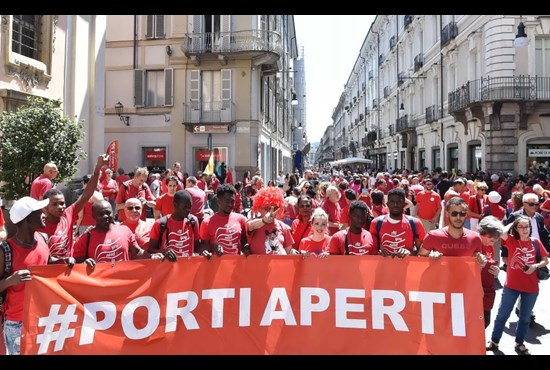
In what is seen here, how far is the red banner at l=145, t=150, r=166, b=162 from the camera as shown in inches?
984

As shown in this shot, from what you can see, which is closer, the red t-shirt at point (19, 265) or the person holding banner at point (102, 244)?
the red t-shirt at point (19, 265)

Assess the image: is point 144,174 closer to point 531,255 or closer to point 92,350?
point 92,350

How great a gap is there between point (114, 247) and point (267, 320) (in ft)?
5.39

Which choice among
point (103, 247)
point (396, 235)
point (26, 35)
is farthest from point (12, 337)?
point (26, 35)

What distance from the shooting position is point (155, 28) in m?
24.6

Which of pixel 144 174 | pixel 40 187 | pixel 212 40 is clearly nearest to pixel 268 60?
pixel 212 40

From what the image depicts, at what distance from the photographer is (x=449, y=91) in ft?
90.7

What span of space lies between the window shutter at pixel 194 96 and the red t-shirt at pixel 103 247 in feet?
65.3

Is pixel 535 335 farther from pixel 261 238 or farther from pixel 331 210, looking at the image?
pixel 261 238

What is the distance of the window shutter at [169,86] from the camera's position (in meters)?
24.5

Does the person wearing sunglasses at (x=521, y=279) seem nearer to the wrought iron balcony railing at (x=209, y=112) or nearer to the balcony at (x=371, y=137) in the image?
the wrought iron balcony railing at (x=209, y=112)

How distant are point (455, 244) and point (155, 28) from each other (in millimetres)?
23341

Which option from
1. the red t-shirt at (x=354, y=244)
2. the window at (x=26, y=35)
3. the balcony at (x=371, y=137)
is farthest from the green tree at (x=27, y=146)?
the balcony at (x=371, y=137)

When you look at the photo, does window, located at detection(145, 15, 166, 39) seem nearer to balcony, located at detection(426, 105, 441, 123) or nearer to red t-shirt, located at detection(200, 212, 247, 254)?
balcony, located at detection(426, 105, 441, 123)
